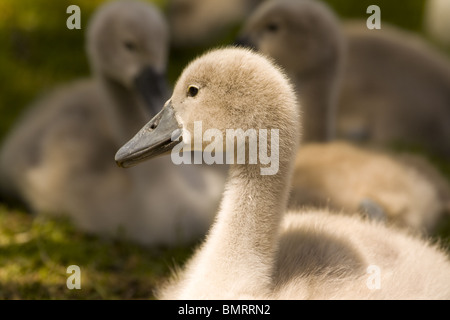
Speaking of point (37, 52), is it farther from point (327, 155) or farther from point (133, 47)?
point (327, 155)

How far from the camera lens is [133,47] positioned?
387 cm

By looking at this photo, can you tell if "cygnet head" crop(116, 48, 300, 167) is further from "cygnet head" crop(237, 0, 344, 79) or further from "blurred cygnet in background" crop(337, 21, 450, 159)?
"blurred cygnet in background" crop(337, 21, 450, 159)

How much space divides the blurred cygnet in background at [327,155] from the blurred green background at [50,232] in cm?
33

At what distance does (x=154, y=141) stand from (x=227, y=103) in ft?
0.98

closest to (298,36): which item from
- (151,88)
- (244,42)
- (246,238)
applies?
(244,42)

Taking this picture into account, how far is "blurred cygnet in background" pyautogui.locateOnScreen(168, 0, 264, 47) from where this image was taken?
6.85 meters

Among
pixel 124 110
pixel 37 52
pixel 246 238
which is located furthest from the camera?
pixel 37 52

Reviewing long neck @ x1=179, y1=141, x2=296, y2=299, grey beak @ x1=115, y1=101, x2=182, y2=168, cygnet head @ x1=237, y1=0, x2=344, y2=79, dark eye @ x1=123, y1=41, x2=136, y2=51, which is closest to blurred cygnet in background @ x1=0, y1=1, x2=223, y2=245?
dark eye @ x1=123, y1=41, x2=136, y2=51

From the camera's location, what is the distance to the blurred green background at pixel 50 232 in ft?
10.6

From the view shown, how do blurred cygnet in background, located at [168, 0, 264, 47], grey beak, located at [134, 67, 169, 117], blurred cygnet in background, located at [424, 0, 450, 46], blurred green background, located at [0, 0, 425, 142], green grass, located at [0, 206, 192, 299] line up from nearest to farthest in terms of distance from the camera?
green grass, located at [0, 206, 192, 299], grey beak, located at [134, 67, 169, 117], blurred green background, located at [0, 0, 425, 142], blurred cygnet in background, located at [424, 0, 450, 46], blurred cygnet in background, located at [168, 0, 264, 47]

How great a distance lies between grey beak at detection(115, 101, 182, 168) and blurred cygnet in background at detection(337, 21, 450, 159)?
271cm

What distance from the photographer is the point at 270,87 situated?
7.52 feet

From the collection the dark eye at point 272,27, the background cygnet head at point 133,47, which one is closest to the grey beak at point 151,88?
the background cygnet head at point 133,47
